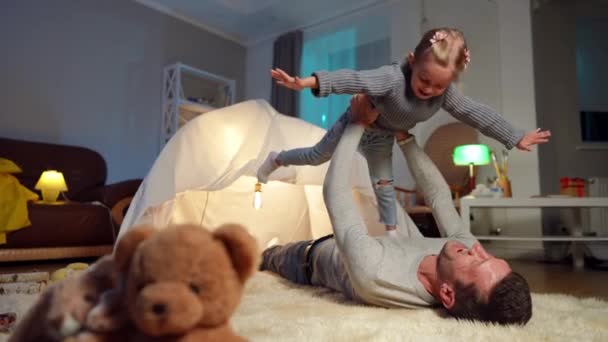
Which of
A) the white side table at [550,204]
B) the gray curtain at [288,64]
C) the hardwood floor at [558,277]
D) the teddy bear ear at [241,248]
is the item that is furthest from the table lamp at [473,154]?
the teddy bear ear at [241,248]

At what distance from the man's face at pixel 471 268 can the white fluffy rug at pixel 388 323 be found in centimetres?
11

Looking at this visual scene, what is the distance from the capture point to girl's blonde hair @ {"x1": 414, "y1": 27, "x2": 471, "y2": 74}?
49.8 inches

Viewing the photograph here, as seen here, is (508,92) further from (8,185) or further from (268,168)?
(8,185)

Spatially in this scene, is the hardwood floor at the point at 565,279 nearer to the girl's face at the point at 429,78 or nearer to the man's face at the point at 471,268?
the man's face at the point at 471,268

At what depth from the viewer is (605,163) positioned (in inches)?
151

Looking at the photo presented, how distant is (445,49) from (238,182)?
4.34ft

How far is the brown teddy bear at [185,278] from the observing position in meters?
0.43

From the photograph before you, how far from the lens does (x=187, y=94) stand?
4695mm

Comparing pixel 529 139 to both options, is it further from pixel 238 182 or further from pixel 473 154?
pixel 473 154

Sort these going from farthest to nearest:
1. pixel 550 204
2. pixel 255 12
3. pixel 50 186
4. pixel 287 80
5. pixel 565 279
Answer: pixel 255 12, pixel 50 186, pixel 550 204, pixel 565 279, pixel 287 80

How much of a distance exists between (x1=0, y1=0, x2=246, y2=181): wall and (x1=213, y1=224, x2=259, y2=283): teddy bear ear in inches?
147

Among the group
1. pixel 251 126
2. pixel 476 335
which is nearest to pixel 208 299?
pixel 476 335

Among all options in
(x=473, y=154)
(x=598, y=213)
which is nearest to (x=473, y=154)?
(x=473, y=154)

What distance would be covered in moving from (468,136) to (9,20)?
4.05 m
